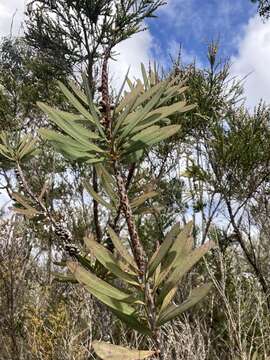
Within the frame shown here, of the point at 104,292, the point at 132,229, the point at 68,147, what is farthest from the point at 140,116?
the point at 104,292

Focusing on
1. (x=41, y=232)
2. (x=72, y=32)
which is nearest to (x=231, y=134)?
(x=72, y=32)

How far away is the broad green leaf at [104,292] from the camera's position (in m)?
1.06

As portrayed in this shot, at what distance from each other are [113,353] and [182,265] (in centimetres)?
24

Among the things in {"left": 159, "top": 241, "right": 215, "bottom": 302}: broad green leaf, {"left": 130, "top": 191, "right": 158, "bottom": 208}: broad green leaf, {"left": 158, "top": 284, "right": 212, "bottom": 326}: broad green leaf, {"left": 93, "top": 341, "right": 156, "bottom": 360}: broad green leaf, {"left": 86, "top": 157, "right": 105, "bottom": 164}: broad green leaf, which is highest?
{"left": 86, "top": 157, "right": 105, "bottom": 164}: broad green leaf

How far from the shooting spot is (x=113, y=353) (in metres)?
1.01

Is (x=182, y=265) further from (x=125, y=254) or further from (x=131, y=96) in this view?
(x=131, y=96)

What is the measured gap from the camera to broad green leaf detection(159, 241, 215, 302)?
1072 mm

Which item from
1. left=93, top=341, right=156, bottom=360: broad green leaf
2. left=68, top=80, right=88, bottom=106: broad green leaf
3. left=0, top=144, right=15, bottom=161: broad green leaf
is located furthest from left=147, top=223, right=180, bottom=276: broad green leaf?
left=0, top=144, right=15, bottom=161: broad green leaf

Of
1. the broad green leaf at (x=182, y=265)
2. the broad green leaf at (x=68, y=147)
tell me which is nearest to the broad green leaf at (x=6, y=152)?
the broad green leaf at (x=68, y=147)

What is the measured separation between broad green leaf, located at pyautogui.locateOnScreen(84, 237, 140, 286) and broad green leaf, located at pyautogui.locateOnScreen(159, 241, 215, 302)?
0.07 meters

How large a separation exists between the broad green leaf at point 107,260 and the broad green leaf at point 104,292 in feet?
0.13

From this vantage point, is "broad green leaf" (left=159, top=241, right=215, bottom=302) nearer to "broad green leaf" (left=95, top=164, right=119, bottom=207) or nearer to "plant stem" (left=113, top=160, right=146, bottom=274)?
"plant stem" (left=113, top=160, right=146, bottom=274)

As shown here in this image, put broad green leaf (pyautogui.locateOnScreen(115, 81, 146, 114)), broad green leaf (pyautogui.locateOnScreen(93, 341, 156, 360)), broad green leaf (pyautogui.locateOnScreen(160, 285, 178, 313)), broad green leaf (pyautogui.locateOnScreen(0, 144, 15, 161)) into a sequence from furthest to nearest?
broad green leaf (pyautogui.locateOnScreen(0, 144, 15, 161))
broad green leaf (pyautogui.locateOnScreen(115, 81, 146, 114))
broad green leaf (pyautogui.locateOnScreen(160, 285, 178, 313))
broad green leaf (pyautogui.locateOnScreen(93, 341, 156, 360))

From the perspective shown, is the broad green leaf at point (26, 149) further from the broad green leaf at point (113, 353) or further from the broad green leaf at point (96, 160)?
the broad green leaf at point (113, 353)
